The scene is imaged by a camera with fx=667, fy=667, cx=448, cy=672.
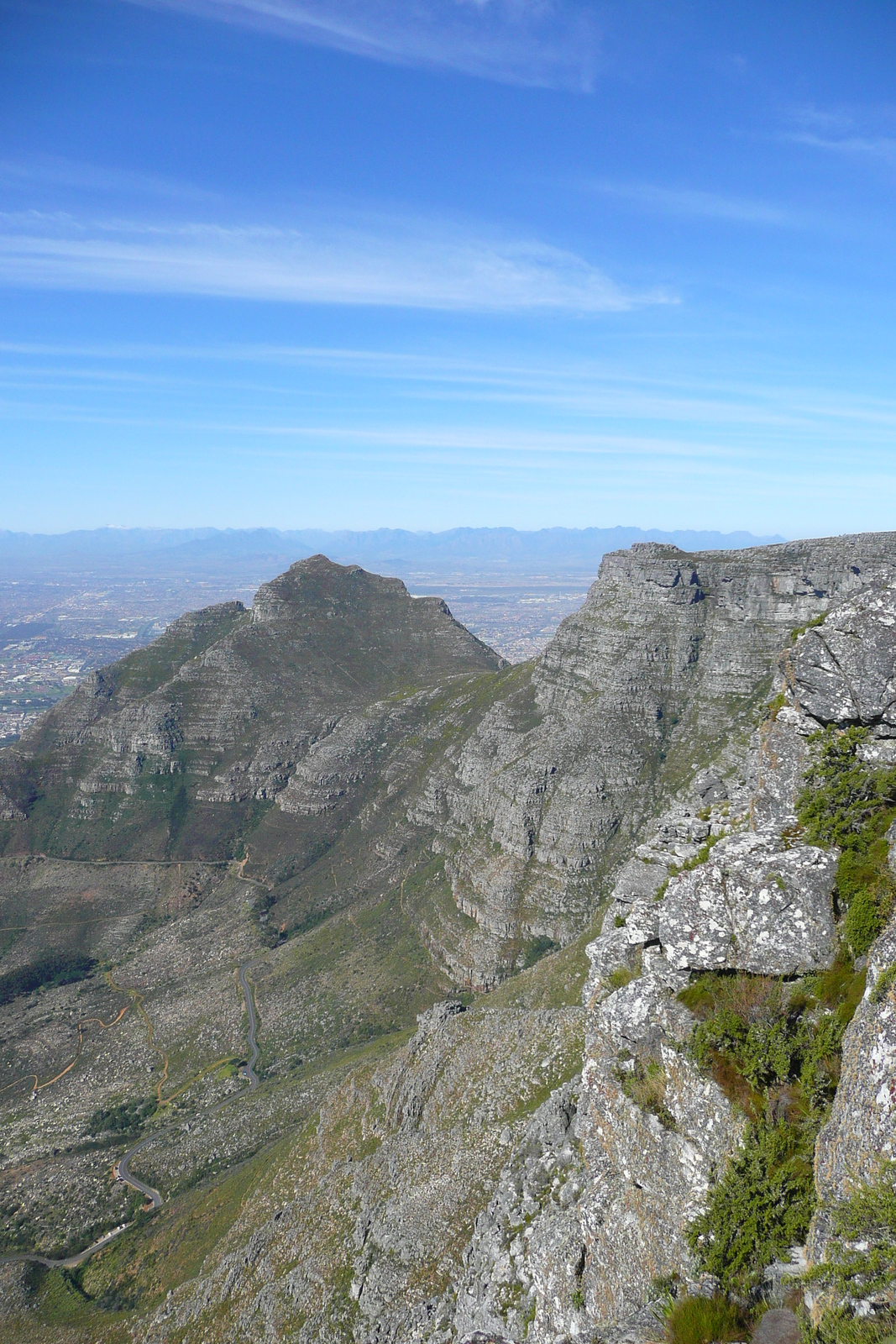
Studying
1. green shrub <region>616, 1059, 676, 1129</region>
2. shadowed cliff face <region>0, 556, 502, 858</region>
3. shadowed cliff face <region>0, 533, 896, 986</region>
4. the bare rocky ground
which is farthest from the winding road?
green shrub <region>616, 1059, 676, 1129</region>

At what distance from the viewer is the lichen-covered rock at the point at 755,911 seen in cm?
1941

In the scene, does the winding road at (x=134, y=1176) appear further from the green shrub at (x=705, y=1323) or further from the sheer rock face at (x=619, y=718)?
the green shrub at (x=705, y=1323)

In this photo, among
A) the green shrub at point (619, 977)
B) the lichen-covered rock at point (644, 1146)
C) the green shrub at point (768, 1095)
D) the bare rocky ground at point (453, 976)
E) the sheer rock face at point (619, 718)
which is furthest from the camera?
the sheer rock face at point (619, 718)

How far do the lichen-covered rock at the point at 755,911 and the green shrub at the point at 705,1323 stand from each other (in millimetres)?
7845

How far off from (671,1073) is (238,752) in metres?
175

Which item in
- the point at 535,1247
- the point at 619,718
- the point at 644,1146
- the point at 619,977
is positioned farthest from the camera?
the point at 619,718

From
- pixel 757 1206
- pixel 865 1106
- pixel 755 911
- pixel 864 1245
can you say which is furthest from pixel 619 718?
pixel 864 1245

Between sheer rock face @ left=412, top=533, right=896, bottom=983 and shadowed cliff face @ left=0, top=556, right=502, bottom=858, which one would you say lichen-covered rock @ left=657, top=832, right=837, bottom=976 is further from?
shadowed cliff face @ left=0, top=556, right=502, bottom=858

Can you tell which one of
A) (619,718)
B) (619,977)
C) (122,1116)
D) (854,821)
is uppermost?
(854,821)

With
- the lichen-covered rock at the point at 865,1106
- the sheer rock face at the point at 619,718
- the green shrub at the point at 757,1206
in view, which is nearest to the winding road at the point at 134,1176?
the sheer rock face at the point at 619,718

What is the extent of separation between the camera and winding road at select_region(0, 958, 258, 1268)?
75312 mm

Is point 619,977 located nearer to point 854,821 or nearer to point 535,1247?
point 854,821

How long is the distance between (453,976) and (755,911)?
99.8m

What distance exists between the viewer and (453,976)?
110m
